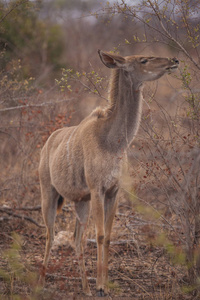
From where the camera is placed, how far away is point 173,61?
207 inches

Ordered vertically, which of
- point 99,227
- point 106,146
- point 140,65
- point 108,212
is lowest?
point 99,227

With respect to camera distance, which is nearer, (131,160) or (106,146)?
(106,146)

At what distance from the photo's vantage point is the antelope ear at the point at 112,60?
5.66m

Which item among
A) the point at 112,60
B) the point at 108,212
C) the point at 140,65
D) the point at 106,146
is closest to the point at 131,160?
the point at 108,212

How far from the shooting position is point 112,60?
5.82m

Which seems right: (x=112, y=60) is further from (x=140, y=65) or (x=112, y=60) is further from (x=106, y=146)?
(x=106, y=146)

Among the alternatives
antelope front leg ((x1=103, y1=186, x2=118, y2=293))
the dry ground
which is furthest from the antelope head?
the dry ground

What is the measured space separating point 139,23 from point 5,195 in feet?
14.8

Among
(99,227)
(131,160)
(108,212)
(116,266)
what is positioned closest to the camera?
(99,227)

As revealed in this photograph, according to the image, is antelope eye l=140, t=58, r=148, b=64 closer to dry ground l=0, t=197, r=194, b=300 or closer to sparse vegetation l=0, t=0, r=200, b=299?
sparse vegetation l=0, t=0, r=200, b=299

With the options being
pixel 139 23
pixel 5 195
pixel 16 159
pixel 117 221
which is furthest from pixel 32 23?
pixel 139 23

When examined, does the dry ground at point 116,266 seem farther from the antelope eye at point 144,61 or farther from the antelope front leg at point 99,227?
the antelope eye at point 144,61

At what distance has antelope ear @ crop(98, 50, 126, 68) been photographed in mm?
5656

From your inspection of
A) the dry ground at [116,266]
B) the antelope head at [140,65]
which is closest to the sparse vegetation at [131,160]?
the dry ground at [116,266]
